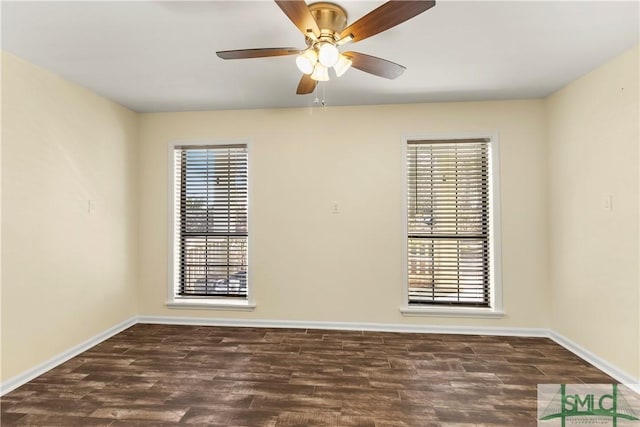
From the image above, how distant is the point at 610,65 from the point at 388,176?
201 centimetres

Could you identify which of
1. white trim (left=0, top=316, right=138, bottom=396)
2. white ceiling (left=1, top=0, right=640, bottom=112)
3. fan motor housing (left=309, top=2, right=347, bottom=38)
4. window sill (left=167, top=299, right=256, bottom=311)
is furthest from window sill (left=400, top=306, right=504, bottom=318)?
white trim (left=0, top=316, right=138, bottom=396)

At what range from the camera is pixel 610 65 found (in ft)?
8.58

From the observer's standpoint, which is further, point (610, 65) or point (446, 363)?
point (446, 363)

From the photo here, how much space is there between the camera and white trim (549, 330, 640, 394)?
8.00 feet

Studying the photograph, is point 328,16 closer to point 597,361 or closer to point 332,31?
point 332,31

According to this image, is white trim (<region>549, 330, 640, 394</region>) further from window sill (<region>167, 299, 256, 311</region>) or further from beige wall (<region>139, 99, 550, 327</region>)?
window sill (<region>167, 299, 256, 311</region>)

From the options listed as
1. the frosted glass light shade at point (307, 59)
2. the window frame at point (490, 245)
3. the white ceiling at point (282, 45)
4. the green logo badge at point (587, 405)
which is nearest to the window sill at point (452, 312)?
the window frame at point (490, 245)

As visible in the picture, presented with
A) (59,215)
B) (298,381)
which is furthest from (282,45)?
(298,381)

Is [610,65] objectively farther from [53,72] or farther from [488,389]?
[53,72]

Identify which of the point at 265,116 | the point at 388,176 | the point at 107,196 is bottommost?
the point at 107,196

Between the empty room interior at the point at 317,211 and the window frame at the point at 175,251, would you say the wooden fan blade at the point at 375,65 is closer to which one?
the empty room interior at the point at 317,211

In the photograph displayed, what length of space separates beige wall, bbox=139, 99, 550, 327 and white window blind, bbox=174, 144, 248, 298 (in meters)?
0.18

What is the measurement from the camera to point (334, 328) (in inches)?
144

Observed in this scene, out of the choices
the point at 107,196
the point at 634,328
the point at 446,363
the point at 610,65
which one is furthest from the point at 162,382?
the point at 610,65
